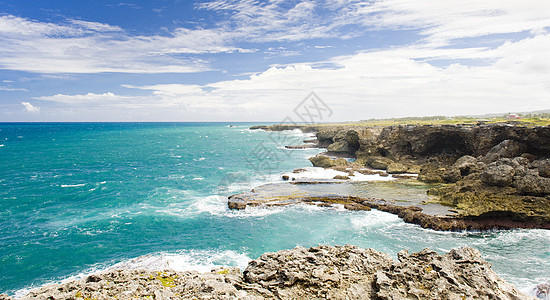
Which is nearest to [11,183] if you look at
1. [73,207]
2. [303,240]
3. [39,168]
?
[39,168]

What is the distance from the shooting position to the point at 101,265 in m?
20.6

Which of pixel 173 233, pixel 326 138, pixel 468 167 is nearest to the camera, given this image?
pixel 173 233

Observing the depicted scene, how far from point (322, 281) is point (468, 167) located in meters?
36.8

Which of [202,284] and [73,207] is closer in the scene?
[202,284]

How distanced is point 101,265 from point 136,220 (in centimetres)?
874

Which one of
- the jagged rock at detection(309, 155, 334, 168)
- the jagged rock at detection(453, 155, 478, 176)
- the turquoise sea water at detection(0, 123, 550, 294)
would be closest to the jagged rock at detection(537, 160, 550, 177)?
the jagged rock at detection(453, 155, 478, 176)

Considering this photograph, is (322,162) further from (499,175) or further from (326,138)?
(326,138)

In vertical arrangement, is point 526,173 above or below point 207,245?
above

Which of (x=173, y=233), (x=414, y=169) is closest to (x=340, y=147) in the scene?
(x=414, y=169)

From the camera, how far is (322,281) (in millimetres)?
10023

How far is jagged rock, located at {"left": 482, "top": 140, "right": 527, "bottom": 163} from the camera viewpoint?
125ft

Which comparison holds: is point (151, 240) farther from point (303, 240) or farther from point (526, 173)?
point (526, 173)

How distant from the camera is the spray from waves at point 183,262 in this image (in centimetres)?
1902

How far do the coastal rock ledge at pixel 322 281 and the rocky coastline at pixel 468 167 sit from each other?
1694cm
